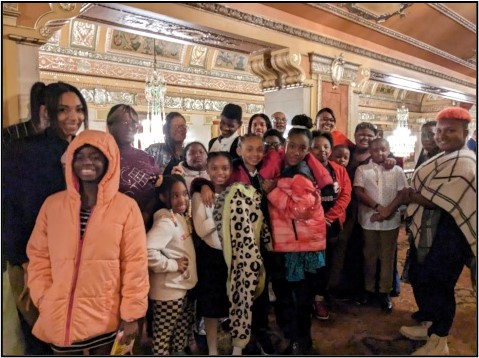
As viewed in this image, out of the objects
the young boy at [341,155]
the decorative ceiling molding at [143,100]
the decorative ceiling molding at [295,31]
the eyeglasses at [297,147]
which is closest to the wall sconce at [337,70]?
the decorative ceiling molding at [295,31]

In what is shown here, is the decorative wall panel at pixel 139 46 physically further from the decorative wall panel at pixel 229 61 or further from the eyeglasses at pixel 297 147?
the eyeglasses at pixel 297 147

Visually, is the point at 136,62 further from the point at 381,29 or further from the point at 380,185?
the point at 380,185

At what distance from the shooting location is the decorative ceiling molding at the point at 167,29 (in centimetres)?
293

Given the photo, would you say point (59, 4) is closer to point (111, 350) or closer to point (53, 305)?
point (53, 305)

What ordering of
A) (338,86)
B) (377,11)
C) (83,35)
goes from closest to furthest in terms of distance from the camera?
(377,11), (338,86), (83,35)

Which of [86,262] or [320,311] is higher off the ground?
[86,262]

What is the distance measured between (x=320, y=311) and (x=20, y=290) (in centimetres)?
202

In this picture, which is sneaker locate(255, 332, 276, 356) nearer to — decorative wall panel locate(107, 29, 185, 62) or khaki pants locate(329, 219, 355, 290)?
khaki pants locate(329, 219, 355, 290)

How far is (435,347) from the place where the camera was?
224cm

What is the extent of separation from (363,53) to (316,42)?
0.94 meters

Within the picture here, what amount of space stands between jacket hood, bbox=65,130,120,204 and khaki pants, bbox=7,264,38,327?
1.73 feet

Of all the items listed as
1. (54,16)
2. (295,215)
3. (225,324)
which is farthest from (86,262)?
(54,16)

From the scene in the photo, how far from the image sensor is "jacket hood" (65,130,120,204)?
159 centimetres

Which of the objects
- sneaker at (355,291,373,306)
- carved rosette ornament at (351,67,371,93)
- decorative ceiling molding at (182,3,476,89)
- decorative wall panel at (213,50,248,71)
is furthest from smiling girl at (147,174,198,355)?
decorative wall panel at (213,50,248,71)
